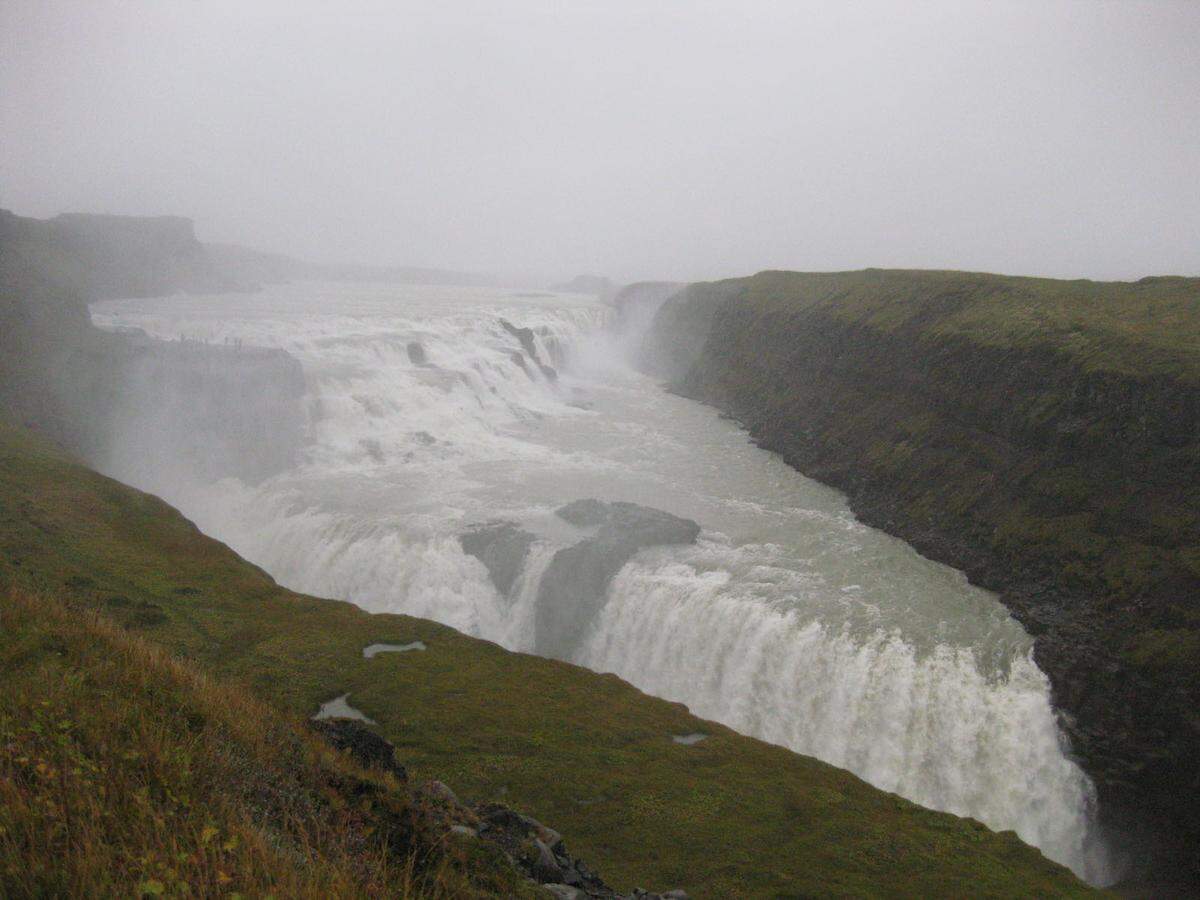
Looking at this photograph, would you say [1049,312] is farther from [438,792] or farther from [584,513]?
[438,792]

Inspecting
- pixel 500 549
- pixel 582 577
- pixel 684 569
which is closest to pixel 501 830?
pixel 582 577

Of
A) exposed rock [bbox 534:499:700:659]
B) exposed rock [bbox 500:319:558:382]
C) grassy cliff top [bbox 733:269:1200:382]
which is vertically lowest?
exposed rock [bbox 534:499:700:659]

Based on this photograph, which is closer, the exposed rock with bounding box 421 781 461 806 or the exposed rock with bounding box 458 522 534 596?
the exposed rock with bounding box 421 781 461 806

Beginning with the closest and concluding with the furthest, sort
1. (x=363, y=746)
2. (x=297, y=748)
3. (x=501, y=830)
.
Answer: (x=297, y=748), (x=501, y=830), (x=363, y=746)

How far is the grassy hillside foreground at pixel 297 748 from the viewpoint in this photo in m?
5.09

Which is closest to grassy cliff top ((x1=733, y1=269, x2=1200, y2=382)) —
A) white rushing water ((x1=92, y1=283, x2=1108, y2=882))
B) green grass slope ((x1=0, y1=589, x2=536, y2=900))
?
white rushing water ((x1=92, y1=283, x2=1108, y2=882))

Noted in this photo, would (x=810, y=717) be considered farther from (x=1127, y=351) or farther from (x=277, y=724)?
(x=1127, y=351)

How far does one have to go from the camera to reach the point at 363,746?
423 inches

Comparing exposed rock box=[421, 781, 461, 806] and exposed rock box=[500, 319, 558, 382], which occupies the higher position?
exposed rock box=[500, 319, 558, 382]

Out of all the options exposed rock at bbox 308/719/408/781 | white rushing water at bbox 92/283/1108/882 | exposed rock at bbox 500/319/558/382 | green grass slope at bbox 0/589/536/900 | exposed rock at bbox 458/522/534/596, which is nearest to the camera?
green grass slope at bbox 0/589/536/900

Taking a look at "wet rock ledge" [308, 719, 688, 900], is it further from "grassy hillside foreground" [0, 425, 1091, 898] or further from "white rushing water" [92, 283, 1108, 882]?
"white rushing water" [92, 283, 1108, 882]

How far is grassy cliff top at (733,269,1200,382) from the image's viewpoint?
32656 millimetres

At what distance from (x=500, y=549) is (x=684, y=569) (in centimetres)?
822

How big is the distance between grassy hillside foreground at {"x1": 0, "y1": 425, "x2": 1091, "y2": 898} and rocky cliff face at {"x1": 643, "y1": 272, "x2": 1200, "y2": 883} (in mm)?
9576
